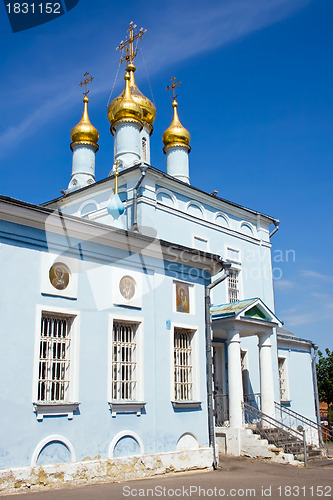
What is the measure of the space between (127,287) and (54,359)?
6.92 feet

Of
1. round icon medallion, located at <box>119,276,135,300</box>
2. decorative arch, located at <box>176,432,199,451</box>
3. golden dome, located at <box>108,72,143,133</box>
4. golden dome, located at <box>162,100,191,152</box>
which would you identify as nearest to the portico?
decorative arch, located at <box>176,432,199,451</box>

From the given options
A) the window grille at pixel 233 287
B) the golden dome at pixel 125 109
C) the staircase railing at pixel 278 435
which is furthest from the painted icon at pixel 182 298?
the golden dome at pixel 125 109

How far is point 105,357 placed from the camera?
9.40 m

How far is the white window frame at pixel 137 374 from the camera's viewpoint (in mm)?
9305

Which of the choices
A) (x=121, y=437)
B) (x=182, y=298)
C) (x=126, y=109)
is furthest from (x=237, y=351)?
(x=126, y=109)

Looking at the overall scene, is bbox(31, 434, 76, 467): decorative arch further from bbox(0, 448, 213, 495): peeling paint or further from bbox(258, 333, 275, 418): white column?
bbox(258, 333, 275, 418): white column

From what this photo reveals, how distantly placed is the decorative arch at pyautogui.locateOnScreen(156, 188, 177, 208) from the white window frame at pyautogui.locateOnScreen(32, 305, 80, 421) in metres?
6.85

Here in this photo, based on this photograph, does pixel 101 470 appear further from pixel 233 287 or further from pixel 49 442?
pixel 233 287

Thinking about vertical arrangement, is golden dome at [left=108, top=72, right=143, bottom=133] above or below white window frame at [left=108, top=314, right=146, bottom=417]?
above

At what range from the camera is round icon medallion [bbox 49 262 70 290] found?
8.95 meters

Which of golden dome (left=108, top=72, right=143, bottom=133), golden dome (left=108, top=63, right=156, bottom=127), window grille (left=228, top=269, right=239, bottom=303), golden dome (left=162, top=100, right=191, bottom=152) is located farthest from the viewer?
golden dome (left=162, top=100, right=191, bottom=152)

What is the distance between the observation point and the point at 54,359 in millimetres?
8773

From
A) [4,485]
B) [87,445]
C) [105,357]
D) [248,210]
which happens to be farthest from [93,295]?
[248,210]

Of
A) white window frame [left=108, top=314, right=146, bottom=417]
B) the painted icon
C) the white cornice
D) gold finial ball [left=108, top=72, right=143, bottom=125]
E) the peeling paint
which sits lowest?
the peeling paint
